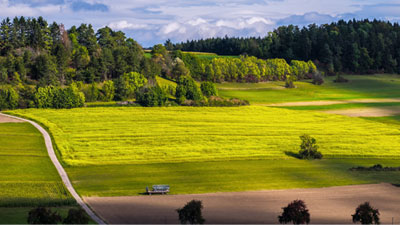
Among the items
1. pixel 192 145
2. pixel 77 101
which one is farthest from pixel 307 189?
pixel 77 101

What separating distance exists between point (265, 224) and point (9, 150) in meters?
46.9

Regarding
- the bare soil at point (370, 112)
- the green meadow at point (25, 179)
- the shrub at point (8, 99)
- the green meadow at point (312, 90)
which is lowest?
the green meadow at point (25, 179)

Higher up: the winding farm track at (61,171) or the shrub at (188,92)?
the shrub at (188,92)

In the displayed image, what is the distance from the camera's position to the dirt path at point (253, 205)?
4275 centimetres

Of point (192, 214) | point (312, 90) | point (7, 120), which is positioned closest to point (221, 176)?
point (192, 214)

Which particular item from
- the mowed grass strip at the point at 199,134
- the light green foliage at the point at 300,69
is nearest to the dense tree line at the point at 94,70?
the light green foliage at the point at 300,69

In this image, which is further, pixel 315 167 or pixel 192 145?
pixel 192 145

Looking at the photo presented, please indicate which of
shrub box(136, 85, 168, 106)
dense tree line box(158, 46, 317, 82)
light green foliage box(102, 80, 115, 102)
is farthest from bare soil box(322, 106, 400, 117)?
dense tree line box(158, 46, 317, 82)

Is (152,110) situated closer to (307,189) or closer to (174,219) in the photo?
(307,189)

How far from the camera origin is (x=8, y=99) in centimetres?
11481

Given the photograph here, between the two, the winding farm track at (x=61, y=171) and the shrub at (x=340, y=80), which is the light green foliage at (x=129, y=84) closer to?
→ the winding farm track at (x=61, y=171)

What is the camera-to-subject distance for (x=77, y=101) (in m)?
117

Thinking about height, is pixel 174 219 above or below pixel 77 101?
below

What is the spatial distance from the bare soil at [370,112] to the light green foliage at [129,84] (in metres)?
49.5
